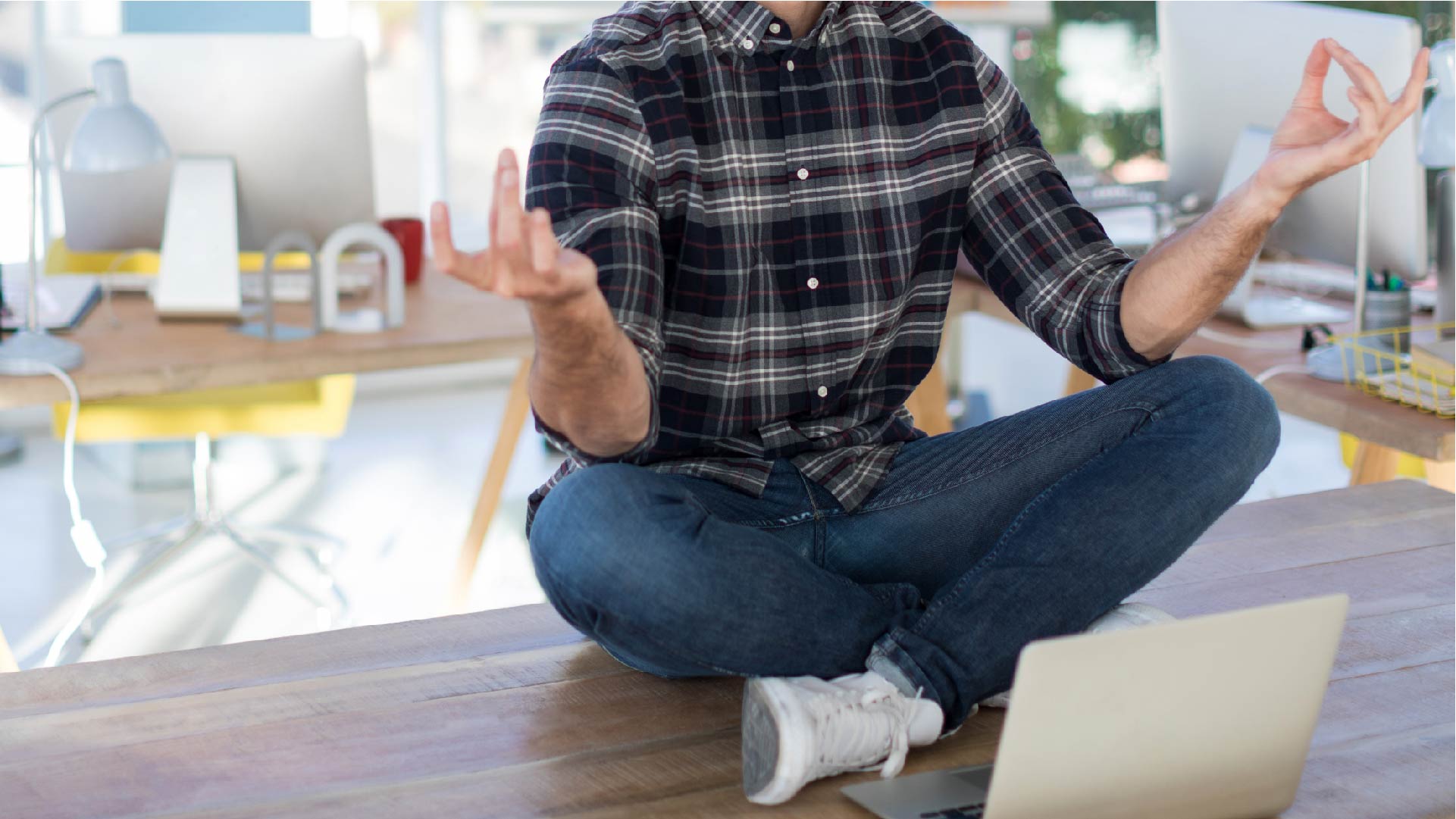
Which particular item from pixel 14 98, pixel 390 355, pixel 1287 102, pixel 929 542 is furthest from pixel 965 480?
pixel 14 98

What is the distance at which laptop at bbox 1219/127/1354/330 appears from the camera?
2.11 metres

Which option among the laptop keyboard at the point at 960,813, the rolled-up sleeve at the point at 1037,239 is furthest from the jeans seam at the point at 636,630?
the rolled-up sleeve at the point at 1037,239

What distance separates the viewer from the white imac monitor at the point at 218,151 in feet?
6.57

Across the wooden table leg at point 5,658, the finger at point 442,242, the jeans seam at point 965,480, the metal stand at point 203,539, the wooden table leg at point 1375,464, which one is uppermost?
the finger at point 442,242

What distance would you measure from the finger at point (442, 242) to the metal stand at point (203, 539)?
1521mm

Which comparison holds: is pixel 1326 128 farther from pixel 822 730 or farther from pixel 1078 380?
pixel 1078 380

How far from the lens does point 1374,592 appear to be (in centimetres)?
162

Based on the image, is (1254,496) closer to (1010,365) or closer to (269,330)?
(1010,365)

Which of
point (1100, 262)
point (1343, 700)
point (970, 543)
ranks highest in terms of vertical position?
point (1100, 262)

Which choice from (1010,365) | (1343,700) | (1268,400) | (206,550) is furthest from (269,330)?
(1010,365)

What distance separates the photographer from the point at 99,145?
1796 millimetres

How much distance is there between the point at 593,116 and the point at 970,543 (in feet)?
1.88

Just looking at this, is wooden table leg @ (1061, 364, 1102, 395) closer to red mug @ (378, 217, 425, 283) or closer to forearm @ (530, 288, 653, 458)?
red mug @ (378, 217, 425, 283)

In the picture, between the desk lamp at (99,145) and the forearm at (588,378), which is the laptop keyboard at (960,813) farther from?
the desk lamp at (99,145)
